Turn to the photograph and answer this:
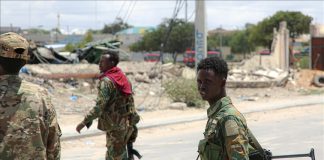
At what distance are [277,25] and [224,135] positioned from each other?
2776 inches

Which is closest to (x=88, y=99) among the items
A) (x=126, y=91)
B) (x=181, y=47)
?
(x=126, y=91)

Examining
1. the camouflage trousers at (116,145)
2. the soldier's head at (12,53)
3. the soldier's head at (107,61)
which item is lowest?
the camouflage trousers at (116,145)

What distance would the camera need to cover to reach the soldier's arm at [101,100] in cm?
605

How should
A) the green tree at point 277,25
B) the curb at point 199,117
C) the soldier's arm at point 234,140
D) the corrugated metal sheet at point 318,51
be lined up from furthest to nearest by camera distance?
the green tree at point 277,25 → the corrugated metal sheet at point 318,51 → the curb at point 199,117 → the soldier's arm at point 234,140

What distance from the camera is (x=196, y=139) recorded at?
36.2 ft

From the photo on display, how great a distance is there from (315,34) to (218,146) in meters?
31.7

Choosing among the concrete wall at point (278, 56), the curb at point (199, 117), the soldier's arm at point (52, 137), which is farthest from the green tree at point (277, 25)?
the soldier's arm at point (52, 137)

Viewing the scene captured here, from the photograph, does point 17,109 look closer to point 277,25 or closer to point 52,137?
point 52,137

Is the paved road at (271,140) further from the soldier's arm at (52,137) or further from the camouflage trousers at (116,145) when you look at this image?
the soldier's arm at (52,137)

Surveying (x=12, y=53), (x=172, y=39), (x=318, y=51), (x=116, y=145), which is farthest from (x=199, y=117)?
(x=172, y=39)

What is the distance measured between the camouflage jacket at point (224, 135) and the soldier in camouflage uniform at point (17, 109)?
0.97m

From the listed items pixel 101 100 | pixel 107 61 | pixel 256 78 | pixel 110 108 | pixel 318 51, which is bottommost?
pixel 256 78

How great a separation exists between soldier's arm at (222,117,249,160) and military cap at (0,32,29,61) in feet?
3.91

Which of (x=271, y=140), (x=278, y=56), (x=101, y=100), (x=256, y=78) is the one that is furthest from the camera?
(x=278, y=56)
